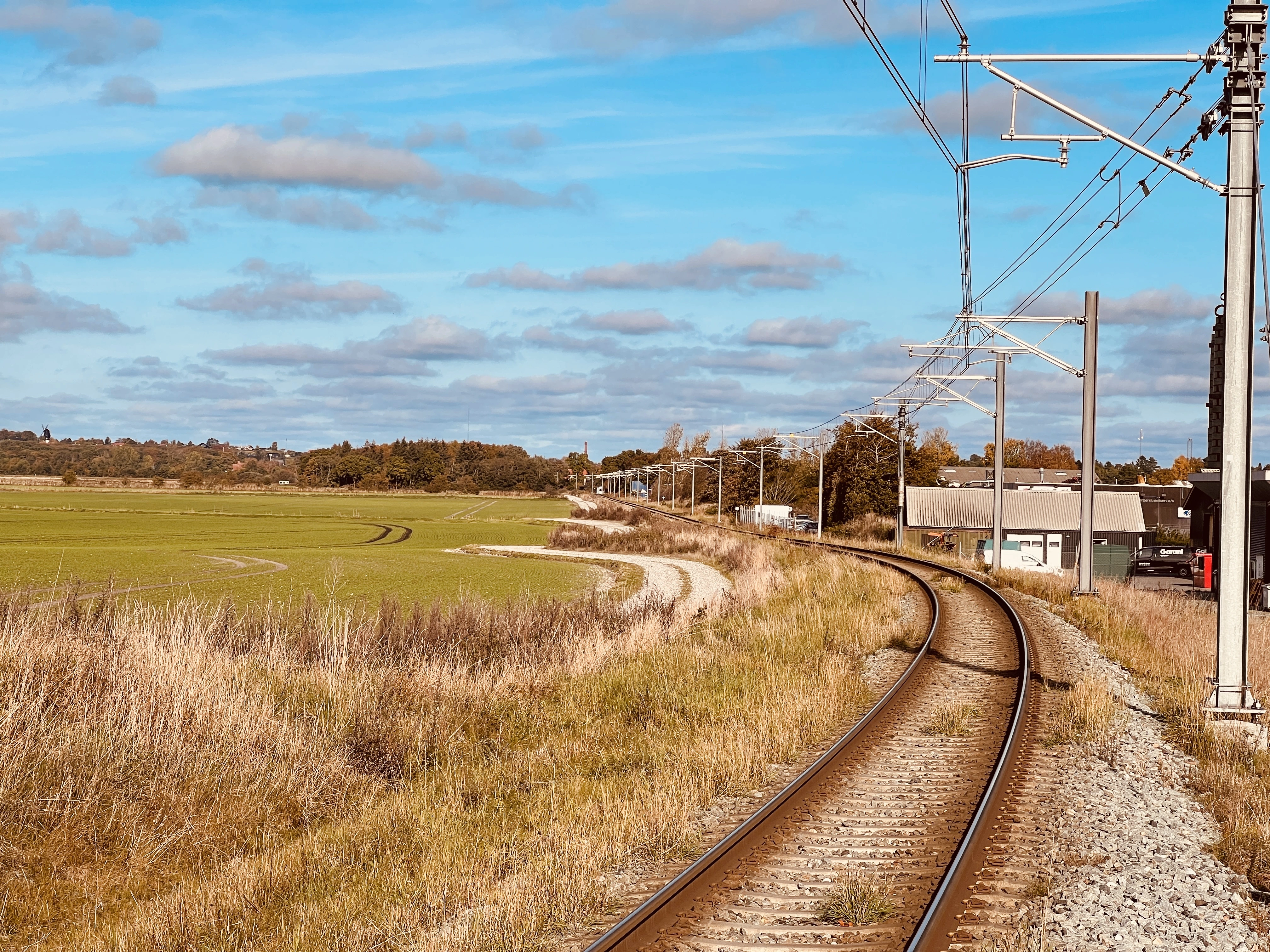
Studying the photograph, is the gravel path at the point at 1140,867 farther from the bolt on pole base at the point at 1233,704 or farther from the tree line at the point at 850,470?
the tree line at the point at 850,470

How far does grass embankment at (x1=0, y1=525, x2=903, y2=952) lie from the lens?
7516 mm

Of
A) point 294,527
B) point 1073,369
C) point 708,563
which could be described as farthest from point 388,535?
point 1073,369

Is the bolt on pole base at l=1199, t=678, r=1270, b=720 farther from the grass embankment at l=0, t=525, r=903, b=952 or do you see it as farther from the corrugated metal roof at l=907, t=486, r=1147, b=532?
the corrugated metal roof at l=907, t=486, r=1147, b=532

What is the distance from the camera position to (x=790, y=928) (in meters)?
6.50

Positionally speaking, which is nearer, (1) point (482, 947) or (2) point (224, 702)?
(1) point (482, 947)

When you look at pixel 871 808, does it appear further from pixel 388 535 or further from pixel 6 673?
pixel 388 535

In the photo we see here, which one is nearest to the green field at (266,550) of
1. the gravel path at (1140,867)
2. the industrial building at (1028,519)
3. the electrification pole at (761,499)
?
the gravel path at (1140,867)

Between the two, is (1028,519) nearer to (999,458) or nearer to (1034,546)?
(1034,546)

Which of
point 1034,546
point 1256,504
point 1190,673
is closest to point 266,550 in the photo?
point 1034,546

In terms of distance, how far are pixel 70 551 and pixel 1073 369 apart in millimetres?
55182

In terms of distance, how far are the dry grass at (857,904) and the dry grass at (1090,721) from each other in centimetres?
478

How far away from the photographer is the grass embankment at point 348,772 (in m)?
7.52

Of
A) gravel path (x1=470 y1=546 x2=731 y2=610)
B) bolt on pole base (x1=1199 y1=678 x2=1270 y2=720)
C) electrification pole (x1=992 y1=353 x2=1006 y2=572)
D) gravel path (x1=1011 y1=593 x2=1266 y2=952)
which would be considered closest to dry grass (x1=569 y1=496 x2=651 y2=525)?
gravel path (x1=470 y1=546 x2=731 y2=610)

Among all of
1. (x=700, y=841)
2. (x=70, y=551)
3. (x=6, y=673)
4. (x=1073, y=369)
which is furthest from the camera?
(x=70, y=551)
